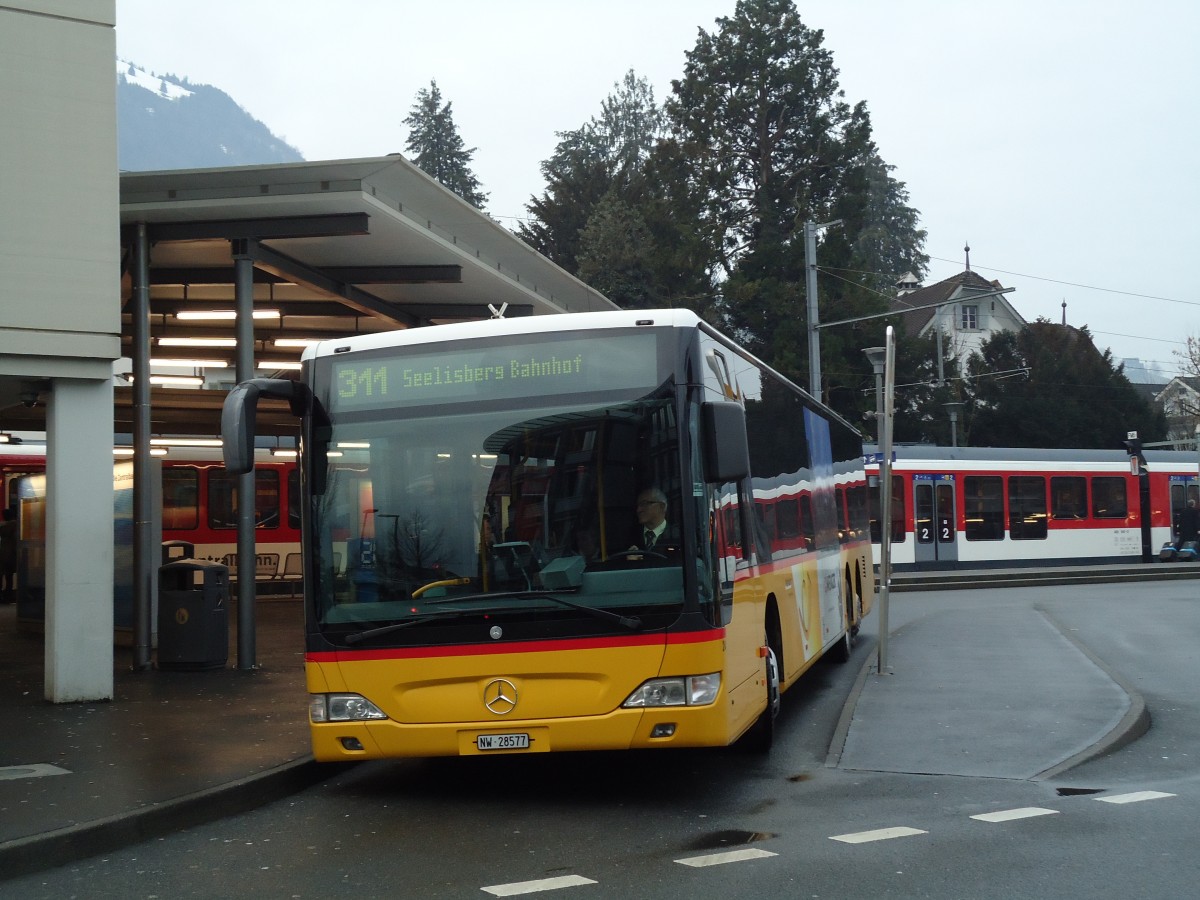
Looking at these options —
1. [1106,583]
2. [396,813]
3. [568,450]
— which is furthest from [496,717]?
[1106,583]

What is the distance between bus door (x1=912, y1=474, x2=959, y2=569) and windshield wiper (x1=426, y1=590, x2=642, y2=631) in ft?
89.7

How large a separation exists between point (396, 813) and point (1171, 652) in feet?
37.8

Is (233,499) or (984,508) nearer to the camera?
(233,499)

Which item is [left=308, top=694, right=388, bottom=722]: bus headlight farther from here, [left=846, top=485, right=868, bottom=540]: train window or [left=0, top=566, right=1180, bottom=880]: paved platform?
[left=846, top=485, right=868, bottom=540]: train window

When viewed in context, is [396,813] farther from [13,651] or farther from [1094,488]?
[1094,488]

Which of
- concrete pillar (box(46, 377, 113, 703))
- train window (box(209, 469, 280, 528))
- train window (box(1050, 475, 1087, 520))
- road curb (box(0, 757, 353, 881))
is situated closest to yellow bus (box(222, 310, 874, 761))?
road curb (box(0, 757, 353, 881))

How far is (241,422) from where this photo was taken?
8.16 meters

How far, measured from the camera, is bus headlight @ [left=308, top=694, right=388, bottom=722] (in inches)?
324

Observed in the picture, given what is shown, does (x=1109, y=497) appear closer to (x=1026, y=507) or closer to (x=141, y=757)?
(x=1026, y=507)

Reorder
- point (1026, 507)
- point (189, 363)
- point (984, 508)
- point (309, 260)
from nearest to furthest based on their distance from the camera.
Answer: point (309, 260) → point (189, 363) → point (984, 508) → point (1026, 507)

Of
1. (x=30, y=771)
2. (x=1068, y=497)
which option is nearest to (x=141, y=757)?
(x=30, y=771)

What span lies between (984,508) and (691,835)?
2928 cm

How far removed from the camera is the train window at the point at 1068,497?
36156 mm

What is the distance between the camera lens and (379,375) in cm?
859
